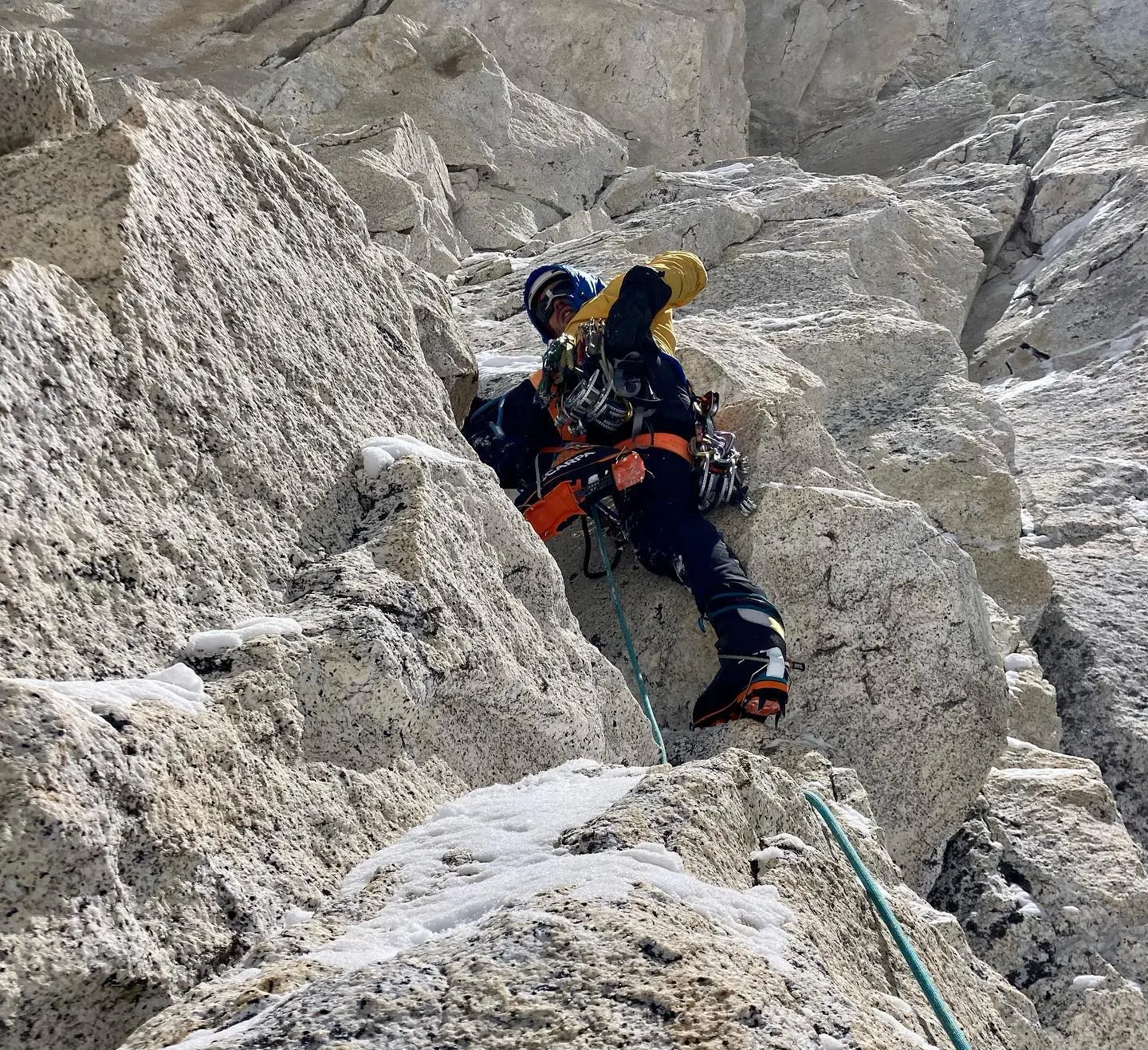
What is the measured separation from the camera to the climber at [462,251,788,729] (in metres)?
4.74

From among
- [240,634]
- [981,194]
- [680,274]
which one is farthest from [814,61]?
[240,634]

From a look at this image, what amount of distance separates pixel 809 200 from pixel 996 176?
344 cm

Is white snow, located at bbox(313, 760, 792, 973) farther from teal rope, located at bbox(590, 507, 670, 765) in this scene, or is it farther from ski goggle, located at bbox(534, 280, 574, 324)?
ski goggle, located at bbox(534, 280, 574, 324)

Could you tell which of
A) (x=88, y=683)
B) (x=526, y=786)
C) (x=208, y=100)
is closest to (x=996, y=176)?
(x=208, y=100)

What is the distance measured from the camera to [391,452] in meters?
3.79

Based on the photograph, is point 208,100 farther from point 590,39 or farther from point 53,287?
point 590,39

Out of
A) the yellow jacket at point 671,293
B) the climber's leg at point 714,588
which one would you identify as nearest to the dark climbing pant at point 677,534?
the climber's leg at point 714,588

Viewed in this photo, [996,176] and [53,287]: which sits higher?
[996,176]

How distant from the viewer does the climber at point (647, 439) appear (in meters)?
4.74

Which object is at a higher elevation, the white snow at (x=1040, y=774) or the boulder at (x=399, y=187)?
the boulder at (x=399, y=187)

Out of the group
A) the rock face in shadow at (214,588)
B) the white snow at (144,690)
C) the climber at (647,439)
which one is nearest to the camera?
the rock face in shadow at (214,588)

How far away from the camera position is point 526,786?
312cm

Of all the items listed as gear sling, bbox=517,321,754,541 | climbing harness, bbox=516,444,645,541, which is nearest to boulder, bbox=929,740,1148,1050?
gear sling, bbox=517,321,754,541

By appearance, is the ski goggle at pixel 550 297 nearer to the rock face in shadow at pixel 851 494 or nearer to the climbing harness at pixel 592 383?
the rock face in shadow at pixel 851 494
